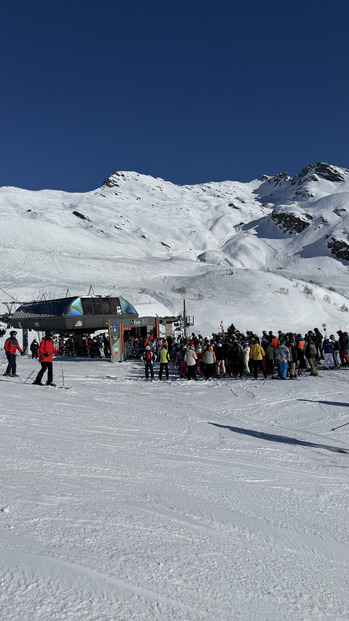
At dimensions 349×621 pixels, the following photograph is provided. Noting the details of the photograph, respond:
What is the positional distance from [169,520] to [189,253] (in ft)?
390

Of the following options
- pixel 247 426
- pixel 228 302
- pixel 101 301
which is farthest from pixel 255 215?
pixel 247 426

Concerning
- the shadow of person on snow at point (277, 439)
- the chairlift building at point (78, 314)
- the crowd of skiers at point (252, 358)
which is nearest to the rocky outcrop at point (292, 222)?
the chairlift building at point (78, 314)

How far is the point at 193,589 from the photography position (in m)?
Result: 2.48

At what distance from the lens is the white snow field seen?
7.78 feet

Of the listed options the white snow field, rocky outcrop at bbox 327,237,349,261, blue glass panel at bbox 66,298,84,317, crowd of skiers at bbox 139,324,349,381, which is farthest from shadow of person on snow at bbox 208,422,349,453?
rocky outcrop at bbox 327,237,349,261

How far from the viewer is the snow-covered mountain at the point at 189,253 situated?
163 ft

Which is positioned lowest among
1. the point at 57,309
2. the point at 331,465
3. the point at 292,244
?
the point at 331,465

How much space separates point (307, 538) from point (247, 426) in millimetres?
4874

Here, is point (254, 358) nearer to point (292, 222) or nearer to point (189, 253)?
point (189, 253)

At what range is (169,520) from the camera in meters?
3.41

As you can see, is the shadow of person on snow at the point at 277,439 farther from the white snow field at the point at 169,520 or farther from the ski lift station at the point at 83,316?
the ski lift station at the point at 83,316

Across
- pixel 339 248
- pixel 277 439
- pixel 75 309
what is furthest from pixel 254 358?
pixel 339 248

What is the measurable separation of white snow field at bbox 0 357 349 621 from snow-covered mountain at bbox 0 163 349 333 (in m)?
35.0

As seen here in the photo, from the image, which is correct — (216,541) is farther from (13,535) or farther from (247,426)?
(247,426)
